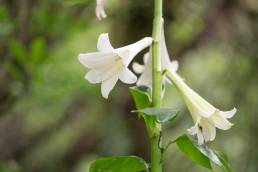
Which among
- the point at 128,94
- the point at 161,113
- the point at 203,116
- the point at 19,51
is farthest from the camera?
the point at 128,94

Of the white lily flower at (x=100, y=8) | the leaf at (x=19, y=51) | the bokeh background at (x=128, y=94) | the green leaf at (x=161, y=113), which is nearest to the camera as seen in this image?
the green leaf at (x=161, y=113)

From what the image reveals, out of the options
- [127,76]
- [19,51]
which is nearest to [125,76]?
[127,76]

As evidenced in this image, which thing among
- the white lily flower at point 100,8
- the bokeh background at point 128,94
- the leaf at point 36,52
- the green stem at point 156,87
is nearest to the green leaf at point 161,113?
the green stem at point 156,87

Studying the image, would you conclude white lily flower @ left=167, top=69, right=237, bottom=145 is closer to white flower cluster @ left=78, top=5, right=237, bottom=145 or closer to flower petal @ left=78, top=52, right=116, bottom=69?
white flower cluster @ left=78, top=5, right=237, bottom=145

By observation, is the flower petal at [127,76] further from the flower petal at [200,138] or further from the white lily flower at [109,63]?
the flower petal at [200,138]

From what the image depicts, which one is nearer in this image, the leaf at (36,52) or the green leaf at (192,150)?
the green leaf at (192,150)

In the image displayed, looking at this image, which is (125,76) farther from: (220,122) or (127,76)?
(220,122)

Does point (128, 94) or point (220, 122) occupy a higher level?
point (220, 122)
